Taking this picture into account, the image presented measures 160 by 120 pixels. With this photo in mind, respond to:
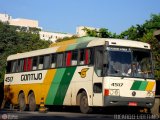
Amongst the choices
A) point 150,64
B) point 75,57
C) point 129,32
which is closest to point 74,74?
point 75,57

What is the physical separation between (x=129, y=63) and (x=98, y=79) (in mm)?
1515

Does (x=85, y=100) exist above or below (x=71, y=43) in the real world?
below

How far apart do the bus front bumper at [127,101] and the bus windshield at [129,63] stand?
1.01 metres

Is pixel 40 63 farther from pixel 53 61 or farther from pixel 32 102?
pixel 32 102

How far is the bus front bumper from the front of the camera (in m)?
18.7

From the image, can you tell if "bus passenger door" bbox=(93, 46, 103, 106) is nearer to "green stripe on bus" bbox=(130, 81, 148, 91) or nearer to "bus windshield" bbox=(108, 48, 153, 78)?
"bus windshield" bbox=(108, 48, 153, 78)

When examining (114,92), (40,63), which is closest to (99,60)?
(114,92)

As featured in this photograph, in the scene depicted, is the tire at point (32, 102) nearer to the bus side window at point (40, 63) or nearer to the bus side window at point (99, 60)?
the bus side window at point (40, 63)

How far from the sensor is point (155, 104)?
21391 mm

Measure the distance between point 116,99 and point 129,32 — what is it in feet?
94.2

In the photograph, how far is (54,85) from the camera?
76.9 feet

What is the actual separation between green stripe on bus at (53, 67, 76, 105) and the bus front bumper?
10.9ft

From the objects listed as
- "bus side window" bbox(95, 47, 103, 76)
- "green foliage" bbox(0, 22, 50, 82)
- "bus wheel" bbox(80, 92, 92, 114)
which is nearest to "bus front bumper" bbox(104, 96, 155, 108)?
"bus side window" bbox(95, 47, 103, 76)

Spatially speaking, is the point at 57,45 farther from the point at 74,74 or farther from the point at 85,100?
the point at 85,100
